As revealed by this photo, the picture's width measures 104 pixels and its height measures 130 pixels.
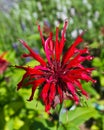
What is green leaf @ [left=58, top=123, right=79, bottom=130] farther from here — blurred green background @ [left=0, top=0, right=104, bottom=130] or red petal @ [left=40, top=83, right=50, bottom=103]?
red petal @ [left=40, top=83, right=50, bottom=103]

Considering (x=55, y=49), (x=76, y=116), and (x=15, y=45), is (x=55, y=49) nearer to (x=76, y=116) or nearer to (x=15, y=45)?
(x=76, y=116)

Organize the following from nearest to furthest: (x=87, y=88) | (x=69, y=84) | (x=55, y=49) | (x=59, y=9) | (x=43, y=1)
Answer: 1. (x=69, y=84)
2. (x=55, y=49)
3. (x=87, y=88)
4. (x=59, y=9)
5. (x=43, y=1)

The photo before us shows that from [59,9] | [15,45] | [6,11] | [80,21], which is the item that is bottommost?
[15,45]

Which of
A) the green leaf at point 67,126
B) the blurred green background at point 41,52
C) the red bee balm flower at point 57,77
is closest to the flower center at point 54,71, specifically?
the red bee balm flower at point 57,77

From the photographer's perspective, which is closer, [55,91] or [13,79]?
[55,91]

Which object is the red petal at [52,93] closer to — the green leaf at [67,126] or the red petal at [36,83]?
the red petal at [36,83]

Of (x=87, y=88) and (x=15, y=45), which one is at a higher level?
(x=15, y=45)

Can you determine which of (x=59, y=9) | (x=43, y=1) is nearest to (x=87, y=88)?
(x=59, y=9)

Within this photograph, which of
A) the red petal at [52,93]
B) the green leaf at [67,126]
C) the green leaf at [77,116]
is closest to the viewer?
the red petal at [52,93]
